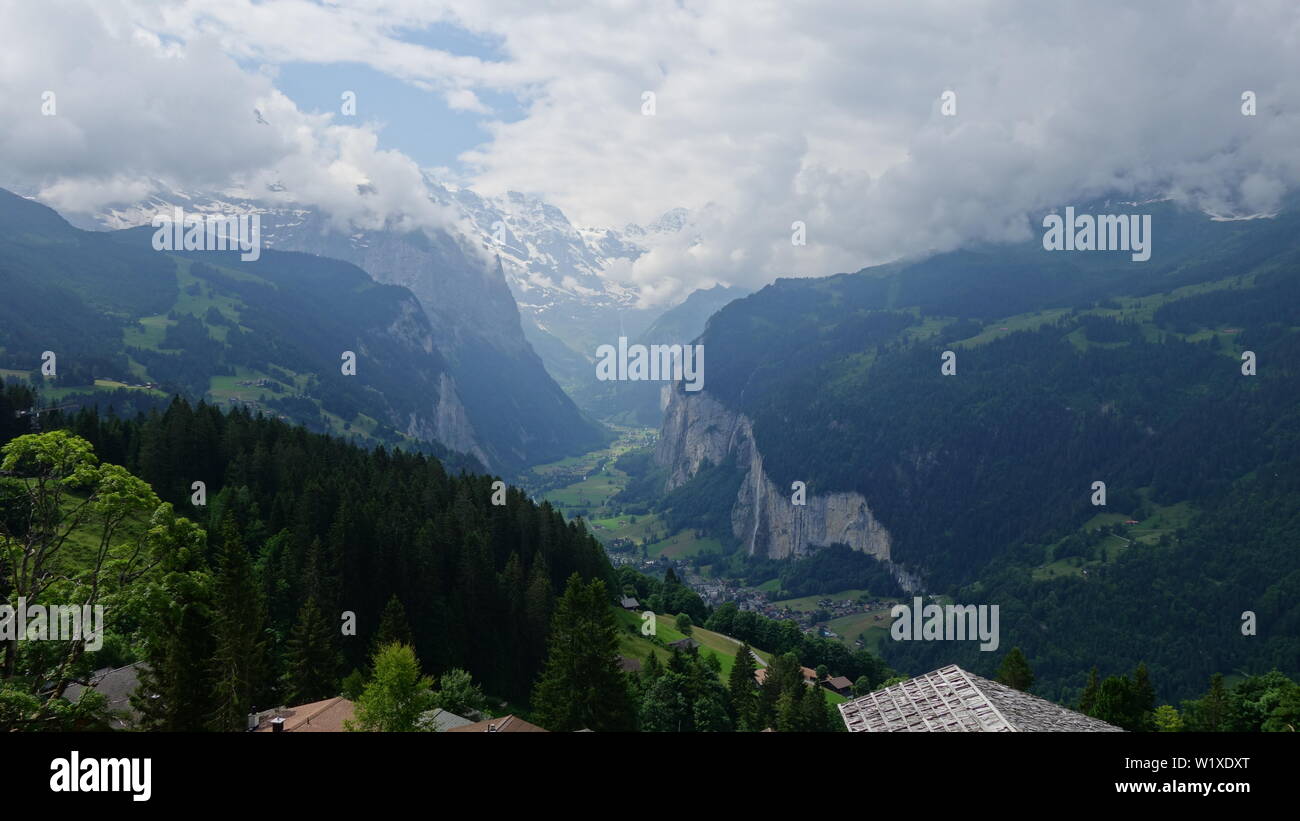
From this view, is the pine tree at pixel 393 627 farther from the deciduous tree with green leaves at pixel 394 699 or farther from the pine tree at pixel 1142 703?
the pine tree at pixel 1142 703

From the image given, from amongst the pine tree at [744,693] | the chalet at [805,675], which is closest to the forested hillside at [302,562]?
the pine tree at [744,693]

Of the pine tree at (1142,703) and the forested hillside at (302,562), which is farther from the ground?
the forested hillside at (302,562)

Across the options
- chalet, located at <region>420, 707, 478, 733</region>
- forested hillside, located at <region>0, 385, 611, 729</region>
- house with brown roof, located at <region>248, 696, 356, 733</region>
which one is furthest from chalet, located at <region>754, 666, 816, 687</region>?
house with brown roof, located at <region>248, 696, 356, 733</region>

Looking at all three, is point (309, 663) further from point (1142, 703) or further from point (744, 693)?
point (1142, 703)

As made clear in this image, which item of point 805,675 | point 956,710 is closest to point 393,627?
point 956,710

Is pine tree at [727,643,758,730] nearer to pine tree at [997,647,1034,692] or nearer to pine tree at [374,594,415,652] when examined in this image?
pine tree at [997,647,1034,692]
